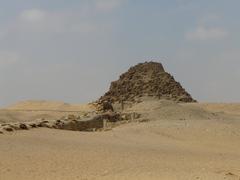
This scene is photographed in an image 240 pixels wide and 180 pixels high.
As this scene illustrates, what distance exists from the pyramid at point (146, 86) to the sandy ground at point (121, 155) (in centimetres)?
2562

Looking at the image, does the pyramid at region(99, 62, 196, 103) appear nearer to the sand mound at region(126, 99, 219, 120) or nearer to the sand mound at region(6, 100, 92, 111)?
the sand mound at region(126, 99, 219, 120)

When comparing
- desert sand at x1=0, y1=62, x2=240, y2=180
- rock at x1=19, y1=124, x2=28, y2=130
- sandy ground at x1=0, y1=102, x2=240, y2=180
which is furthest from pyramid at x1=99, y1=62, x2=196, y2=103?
rock at x1=19, y1=124, x2=28, y2=130

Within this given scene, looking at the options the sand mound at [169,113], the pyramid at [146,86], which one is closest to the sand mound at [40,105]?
the pyramid at [146,86]

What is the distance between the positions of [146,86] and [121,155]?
34090 millimetres

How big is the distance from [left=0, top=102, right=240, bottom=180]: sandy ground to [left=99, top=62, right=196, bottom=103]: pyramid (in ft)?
84.0

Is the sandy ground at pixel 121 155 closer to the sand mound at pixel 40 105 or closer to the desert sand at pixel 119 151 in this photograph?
the desert sand at pixel 119 151

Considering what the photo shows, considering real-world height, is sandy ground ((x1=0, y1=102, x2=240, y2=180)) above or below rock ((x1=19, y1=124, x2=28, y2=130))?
below

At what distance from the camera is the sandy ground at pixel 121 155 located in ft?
34.3

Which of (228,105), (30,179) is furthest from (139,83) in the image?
(30,179)

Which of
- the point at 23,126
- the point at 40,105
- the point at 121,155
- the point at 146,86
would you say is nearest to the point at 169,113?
the point at 23,126

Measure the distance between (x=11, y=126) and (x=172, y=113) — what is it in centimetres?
1614

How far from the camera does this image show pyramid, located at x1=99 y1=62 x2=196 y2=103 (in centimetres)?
4681

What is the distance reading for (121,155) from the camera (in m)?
13.2

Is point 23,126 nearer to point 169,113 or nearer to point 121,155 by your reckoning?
point 121,155
